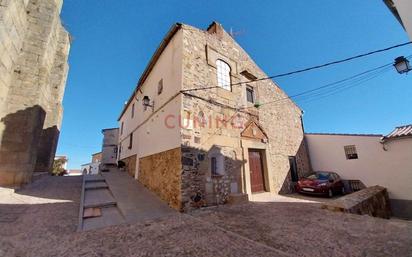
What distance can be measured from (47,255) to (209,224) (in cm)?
304

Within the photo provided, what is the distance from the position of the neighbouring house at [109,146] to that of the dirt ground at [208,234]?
541 inches

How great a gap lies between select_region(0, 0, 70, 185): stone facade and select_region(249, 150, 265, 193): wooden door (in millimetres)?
9420

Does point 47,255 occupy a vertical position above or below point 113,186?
below

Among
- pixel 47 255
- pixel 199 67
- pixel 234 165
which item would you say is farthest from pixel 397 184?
pixel 47 255

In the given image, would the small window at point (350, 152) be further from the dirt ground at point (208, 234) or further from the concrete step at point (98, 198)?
the concrete step at point (98, 198)

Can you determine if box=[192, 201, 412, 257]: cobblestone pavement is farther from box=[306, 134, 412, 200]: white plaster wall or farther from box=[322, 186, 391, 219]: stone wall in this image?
box=[306, 134, 412, 200]: white plaster wall

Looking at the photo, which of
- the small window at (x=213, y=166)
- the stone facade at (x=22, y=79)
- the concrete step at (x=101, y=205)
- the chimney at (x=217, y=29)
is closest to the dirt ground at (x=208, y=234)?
the concrete step at (x=101, y=205)

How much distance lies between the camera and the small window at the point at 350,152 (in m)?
10.5

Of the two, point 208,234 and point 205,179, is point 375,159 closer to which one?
point 205,179

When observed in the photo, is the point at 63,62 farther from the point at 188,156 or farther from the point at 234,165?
the point at 234,165

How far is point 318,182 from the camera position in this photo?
8891 millimetres

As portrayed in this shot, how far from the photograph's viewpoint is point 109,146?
1908 centimetres

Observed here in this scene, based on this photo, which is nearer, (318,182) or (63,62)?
(318,182)

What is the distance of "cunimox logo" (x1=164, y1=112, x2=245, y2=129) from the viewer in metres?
6.38
